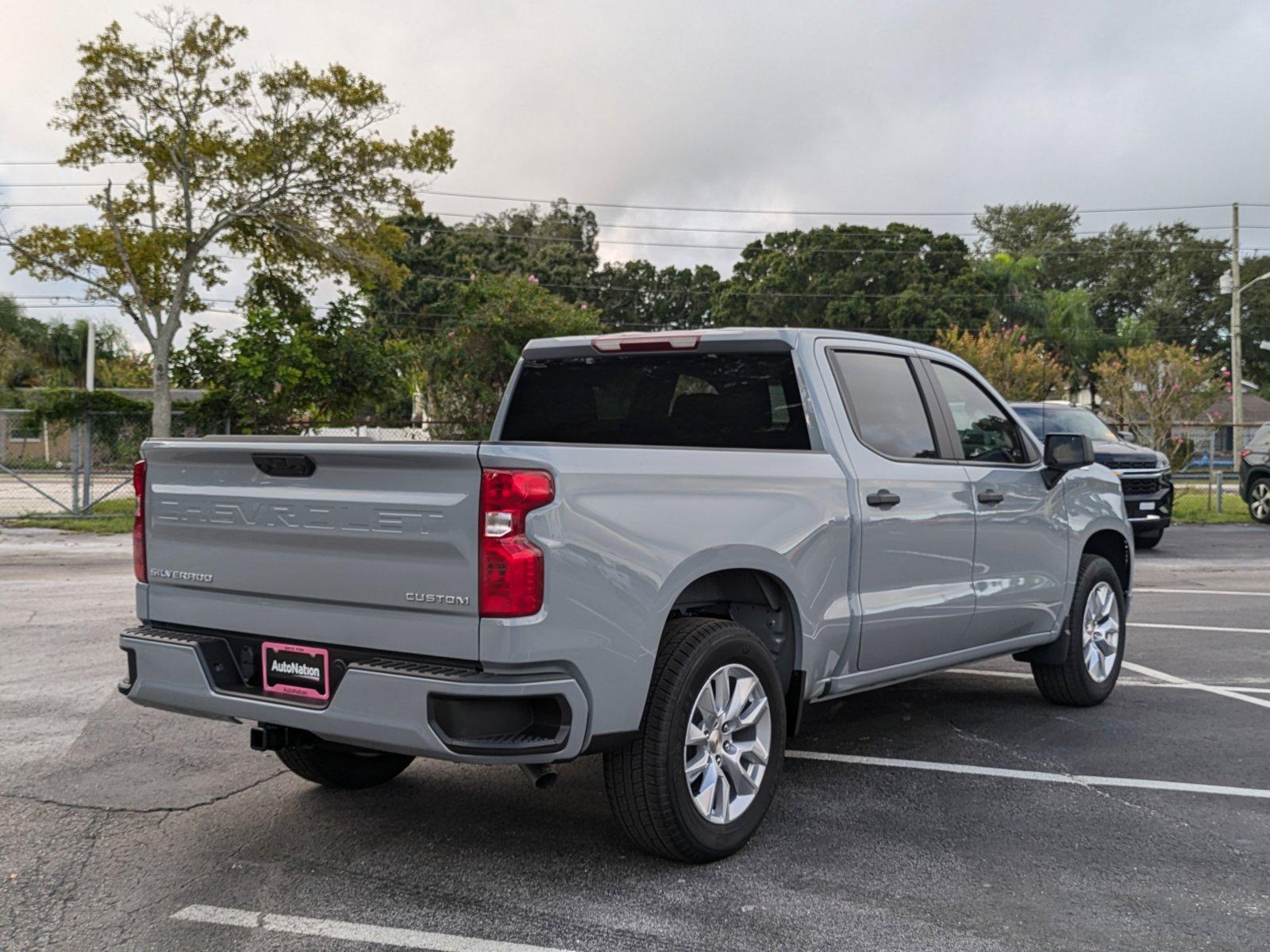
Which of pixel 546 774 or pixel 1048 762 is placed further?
pixel 1048 762

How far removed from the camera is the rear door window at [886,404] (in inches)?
214

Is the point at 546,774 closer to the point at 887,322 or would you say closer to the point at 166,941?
the point at 166,941

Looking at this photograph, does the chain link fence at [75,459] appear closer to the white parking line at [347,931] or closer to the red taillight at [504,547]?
the white parking line at [347,931]

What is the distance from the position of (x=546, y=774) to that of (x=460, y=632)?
59 centimetres

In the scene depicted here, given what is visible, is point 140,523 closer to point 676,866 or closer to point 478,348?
point 676,866

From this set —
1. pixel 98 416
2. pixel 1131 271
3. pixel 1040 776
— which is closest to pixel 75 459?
pixel 98 416

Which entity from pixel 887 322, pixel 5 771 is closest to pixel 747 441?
pixel 5 771

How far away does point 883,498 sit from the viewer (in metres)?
5.27

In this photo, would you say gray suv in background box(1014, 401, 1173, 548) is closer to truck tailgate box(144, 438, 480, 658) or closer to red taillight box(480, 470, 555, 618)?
truck tailgate box(144, 438, 480, 658)

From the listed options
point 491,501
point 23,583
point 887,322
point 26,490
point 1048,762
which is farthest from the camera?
point 887,322

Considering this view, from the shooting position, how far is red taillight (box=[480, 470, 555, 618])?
379cm

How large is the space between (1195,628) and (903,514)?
5824 millimetres

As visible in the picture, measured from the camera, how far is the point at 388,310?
56875 mm

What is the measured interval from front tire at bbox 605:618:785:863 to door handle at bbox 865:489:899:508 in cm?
89
